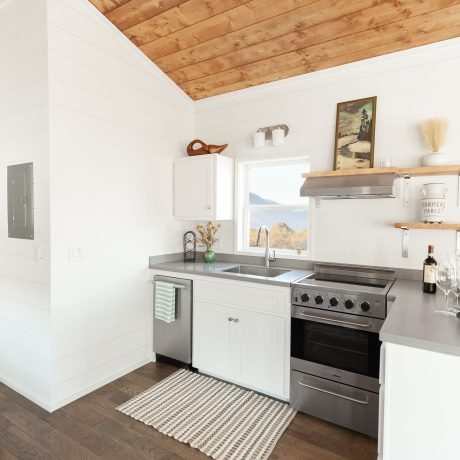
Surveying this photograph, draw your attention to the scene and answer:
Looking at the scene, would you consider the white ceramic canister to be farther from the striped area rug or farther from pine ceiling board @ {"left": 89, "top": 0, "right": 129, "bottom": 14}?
pine ceiling board @ {"left": 89, "top": 0, "right": 129, "bottom": 14}

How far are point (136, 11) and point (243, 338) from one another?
2769mm

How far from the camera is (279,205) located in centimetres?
329

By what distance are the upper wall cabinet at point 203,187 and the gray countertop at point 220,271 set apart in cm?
47

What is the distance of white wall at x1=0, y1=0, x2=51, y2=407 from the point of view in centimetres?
239

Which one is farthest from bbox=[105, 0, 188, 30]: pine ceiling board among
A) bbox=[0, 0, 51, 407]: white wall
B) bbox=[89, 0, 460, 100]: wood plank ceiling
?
bbox=[0, 0, 51, 407]: white wall

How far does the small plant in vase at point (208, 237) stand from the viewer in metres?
3.47

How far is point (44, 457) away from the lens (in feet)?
6.44

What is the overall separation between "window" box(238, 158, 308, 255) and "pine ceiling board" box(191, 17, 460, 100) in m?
0.76

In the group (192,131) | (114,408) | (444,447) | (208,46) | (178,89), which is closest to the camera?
(444,447)

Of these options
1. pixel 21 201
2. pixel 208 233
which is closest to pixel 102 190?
pixel 21 201

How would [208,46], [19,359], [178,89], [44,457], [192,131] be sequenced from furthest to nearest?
[192,131] → [178,89] → [208,46] → [19,359] → [44,457]

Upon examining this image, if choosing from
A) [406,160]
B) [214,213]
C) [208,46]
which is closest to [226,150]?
[214,213]

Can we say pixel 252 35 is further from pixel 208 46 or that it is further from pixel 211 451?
pixel 211 451

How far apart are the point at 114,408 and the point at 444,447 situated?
82.8 inches
